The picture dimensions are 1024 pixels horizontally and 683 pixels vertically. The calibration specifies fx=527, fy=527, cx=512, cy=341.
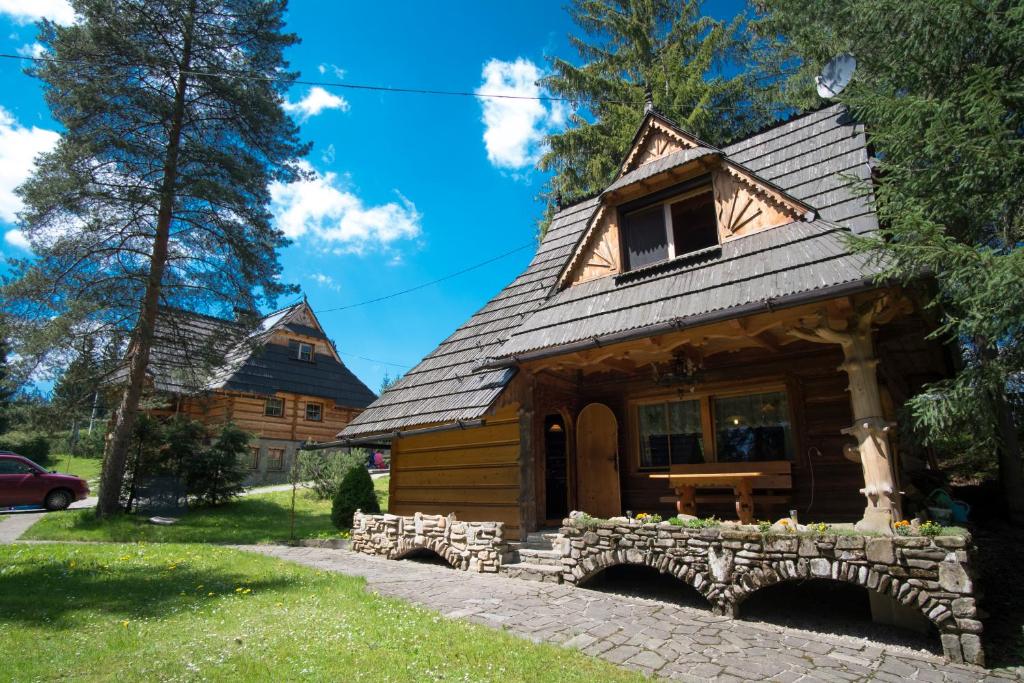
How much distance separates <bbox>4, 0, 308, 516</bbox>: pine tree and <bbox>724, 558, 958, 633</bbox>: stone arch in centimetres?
1238

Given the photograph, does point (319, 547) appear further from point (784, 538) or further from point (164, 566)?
point (784, 538)

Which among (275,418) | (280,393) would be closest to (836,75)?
(280,393)

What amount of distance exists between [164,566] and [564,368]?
259 inches

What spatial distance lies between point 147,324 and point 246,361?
993 centimetres

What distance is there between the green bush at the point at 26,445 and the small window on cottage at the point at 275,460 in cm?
912

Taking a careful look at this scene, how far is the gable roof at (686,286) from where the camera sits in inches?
240

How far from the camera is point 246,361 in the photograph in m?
22.1

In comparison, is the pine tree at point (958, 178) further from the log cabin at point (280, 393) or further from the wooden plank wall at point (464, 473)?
the log cabin at point (280, 393)

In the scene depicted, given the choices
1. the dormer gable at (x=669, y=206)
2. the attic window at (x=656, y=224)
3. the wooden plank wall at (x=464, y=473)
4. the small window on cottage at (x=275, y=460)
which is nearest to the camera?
the dormer gable at (x=669, y=206)

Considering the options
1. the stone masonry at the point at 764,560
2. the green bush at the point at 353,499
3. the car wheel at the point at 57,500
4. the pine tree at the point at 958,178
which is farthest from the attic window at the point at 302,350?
the pine tree at the point at 958,178

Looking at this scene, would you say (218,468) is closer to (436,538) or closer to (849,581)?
(436,538)

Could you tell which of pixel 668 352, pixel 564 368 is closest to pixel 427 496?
pixel 564 368

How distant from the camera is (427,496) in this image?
994 centimetres

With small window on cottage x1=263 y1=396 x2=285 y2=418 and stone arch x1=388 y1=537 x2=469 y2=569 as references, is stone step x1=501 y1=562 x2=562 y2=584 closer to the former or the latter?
stone arch x1=388 y1=537 x2=469 y2=569
